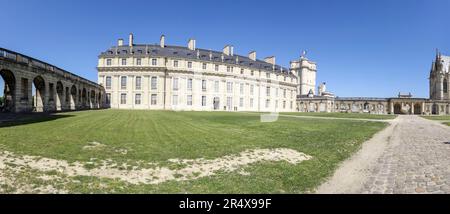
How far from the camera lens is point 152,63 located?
194 ft

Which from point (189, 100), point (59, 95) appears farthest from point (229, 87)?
point (59, 95)

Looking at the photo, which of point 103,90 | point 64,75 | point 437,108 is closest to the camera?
point 64,75

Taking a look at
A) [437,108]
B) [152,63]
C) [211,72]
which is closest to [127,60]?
[152,63]

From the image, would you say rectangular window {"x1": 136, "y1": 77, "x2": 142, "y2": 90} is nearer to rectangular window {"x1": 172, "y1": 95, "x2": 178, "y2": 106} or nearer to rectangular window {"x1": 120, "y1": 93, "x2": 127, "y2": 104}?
rectangular window {"x1": 120, "y1": 93, "x2": 127, "y2": 104}

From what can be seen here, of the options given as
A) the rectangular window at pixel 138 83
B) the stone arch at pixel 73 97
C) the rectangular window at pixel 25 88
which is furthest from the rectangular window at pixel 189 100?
the rectangular window at pixel 25 88

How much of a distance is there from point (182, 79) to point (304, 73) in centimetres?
6348

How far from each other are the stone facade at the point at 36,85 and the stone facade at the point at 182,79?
64.1 feet

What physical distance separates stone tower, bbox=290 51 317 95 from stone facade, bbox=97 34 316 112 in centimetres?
3095

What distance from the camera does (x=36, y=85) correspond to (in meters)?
25.7

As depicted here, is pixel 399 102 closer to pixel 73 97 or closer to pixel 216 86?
pixel 216 86

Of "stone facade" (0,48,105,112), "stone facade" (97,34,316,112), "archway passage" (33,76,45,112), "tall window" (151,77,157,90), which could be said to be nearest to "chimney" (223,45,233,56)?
"stone facade" (97,34,316,112)

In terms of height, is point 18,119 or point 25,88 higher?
point 25,88
